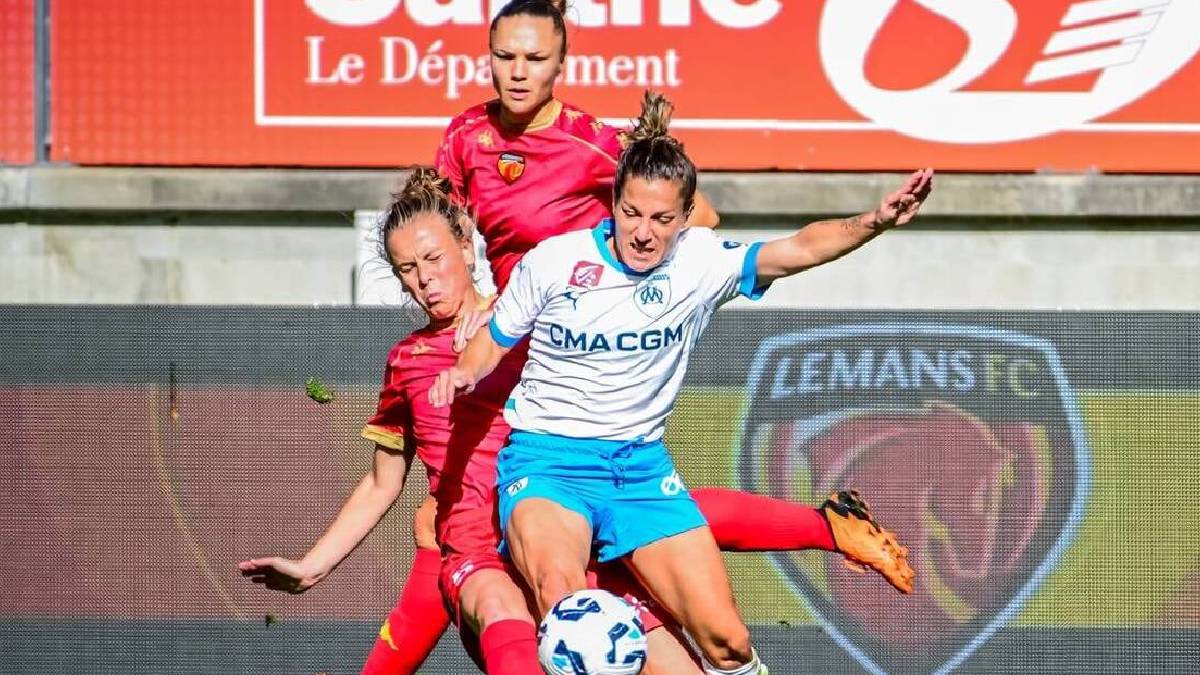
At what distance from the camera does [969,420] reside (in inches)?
256

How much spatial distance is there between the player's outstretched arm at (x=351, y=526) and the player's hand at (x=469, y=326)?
0.69 metres

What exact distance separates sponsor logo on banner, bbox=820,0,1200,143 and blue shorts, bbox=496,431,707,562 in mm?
4561

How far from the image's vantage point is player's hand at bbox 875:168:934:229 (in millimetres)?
4305

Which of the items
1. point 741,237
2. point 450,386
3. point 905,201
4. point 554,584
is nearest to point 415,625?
point 554,584

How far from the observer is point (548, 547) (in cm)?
439

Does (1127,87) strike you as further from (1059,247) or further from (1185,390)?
(1185,390)

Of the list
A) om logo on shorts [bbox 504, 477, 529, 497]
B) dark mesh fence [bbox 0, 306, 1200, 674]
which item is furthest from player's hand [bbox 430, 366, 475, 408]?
dark mesh fence [bbox 0, 306, 1200, 674]

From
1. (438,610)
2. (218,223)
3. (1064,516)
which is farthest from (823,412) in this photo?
(218,223)

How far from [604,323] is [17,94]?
5392mm

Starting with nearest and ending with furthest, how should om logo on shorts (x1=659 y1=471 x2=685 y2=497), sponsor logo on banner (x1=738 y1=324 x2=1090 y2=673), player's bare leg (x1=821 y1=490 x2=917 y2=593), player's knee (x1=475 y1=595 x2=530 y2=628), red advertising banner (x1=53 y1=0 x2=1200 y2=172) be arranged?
player's knee (x1=475 y1=595 x2=530 y2=628) < om logo on shorts (x1=659 y1=471 x2=685 y2=497) < player's bare leg (x1=821 y1=490 x2=917 y2=593) < sponsor logo on banner (x1=738 y1=324 x2=1090 y2=673) < red advertising banner (x1=53 y1=0 x2=1200 y2=172)

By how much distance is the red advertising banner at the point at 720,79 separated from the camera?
29.1 feet

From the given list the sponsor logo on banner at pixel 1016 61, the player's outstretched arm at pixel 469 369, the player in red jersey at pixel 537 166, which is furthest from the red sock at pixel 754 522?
the sponsor logo on banner at pixel 1016 61

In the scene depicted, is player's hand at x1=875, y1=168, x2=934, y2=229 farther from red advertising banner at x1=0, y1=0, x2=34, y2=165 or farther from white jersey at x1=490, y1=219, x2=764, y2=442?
red advertising banner at x1=0, y1=0, x2=34, y2=165

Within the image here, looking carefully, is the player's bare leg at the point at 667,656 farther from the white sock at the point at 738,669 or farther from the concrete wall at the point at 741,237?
the concrete wall at the point at 741,237
